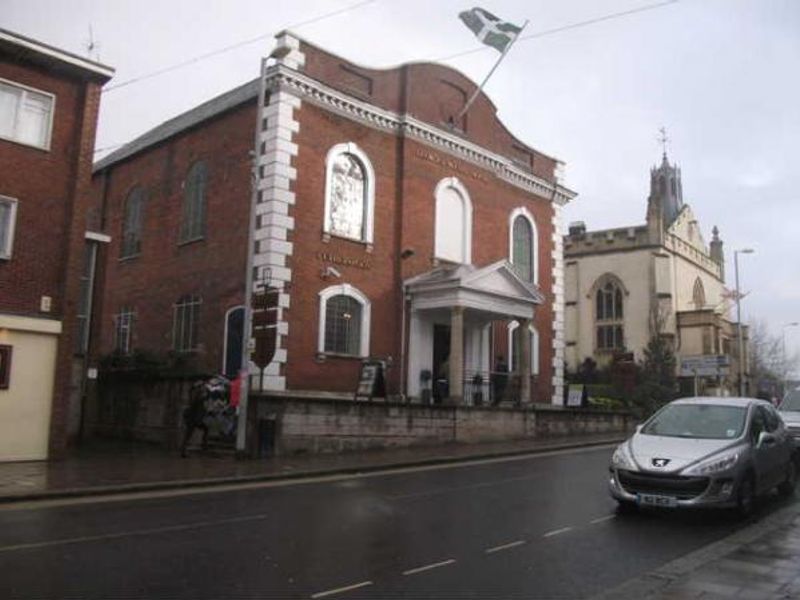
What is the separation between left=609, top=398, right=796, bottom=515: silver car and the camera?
33.8 feet

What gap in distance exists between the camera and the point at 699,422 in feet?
39.2

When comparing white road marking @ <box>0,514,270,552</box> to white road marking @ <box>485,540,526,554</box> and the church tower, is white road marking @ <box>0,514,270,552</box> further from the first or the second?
the church tower

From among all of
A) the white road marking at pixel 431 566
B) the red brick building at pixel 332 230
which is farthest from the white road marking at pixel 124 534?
the red brick building at pixel 332 230

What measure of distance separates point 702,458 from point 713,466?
0.17 m

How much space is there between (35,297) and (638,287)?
47.1m

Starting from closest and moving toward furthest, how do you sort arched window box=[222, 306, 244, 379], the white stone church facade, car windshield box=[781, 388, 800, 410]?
car windshield box=[781, 388, 800, 410], arched window box=[222, 306, 244, 379], the white stone church facade

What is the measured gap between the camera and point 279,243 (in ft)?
71.4

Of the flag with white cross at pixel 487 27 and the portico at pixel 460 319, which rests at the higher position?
the flag with white cross at pixel 487 27

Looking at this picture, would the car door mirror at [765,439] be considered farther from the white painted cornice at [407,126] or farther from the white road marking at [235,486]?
the white painted cornice at [407,126]

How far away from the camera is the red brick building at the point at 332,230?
2231 centimetres

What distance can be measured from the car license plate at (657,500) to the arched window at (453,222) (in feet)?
54.6

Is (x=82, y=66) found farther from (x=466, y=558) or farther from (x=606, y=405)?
(x=606, y=405)

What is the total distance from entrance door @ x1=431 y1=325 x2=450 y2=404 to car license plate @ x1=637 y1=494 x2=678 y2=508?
15028 mm

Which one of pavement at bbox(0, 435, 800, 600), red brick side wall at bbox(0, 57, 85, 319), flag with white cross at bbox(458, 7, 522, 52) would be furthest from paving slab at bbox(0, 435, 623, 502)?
flag with white cross at bbox(458, 7, 522, 52)
